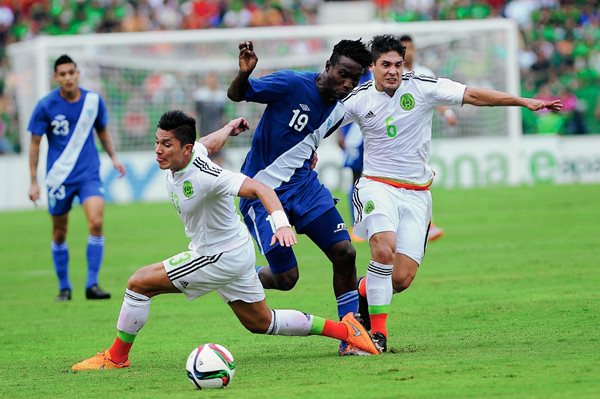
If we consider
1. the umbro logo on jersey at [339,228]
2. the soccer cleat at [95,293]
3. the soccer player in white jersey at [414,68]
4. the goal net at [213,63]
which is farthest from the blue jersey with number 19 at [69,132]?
the goal net at [213,63]

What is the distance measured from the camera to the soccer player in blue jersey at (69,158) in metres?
13.5

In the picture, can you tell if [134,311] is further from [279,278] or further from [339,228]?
[339,228]

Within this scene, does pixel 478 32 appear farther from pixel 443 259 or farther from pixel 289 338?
pixel 289 338

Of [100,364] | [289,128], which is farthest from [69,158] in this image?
[100,364]

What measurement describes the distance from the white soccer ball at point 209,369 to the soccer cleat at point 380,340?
61.4 inches

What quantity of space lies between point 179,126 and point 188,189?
433 mm

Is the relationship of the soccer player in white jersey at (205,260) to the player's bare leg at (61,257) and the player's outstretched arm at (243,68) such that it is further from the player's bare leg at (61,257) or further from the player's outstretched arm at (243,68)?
the player's bare leg at (61,257)

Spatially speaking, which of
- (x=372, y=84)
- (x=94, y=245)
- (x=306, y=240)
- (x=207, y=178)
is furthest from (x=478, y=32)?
(x=207, y=178)

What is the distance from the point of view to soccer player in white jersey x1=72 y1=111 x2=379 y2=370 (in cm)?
808

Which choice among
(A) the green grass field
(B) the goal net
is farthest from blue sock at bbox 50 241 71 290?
(B) the goal net

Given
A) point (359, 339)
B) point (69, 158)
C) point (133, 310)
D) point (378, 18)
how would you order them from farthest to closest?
1. point (378, 18)
2. point (69, 158)
3. point (359, 339)
4. point (133, 310)

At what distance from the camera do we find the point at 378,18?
33312mm

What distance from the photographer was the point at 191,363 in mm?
7664

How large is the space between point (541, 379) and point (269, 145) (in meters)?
3.25
